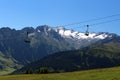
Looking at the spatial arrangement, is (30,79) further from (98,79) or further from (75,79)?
(98,79)

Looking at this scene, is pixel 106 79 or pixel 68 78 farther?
pixel 68 78

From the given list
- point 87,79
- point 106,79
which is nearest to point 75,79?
point 87,79

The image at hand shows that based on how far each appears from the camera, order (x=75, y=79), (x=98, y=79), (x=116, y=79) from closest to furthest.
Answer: (x=116, y=79) → (x=98, y=79) → (x=75, y=79)

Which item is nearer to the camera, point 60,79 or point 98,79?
point 98,79

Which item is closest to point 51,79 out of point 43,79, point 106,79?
point 43,79

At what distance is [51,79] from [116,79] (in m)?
20.0

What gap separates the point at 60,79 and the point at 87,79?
8.38m

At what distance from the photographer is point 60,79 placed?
82.6 metres

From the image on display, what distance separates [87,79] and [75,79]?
3.90 m

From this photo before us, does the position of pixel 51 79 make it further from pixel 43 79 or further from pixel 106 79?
pixel 106 79

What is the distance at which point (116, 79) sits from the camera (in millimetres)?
69188

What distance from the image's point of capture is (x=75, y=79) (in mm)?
79812

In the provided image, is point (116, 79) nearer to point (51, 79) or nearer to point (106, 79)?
point (106, 79)

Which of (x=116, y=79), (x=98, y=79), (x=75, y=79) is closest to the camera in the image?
(x=116, y=79)
